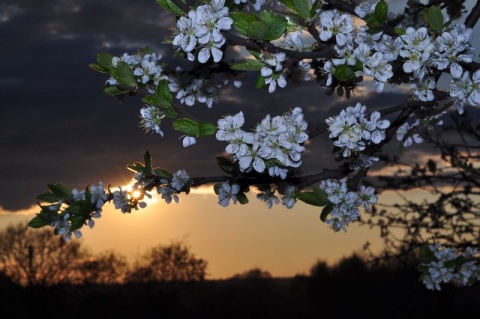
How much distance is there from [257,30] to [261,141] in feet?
0.91

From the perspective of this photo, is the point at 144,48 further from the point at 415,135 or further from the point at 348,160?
the point at 415,135

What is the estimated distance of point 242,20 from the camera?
67.2 inches

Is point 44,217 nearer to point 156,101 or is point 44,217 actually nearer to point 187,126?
point 156,101

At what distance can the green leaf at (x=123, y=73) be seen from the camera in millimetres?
2086

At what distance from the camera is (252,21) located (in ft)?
5.58

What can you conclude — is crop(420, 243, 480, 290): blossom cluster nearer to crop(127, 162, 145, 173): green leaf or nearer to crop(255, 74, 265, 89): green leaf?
crop(127, 162, 145, 173): green leaf

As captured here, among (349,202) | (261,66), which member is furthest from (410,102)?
(261,66)

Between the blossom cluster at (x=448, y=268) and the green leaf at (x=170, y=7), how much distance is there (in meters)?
1.73

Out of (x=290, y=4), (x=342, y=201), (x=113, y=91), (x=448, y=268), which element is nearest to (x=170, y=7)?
(x=290, y=4)

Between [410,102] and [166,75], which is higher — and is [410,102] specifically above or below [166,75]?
below

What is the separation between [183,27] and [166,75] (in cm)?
59

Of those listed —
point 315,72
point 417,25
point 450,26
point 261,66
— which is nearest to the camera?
point 261,66

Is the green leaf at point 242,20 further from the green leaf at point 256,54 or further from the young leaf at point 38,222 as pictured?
the young leaf at point 38,222

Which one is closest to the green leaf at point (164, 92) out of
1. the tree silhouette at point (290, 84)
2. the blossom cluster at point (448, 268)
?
the tree silhouette at point (290, 84)
